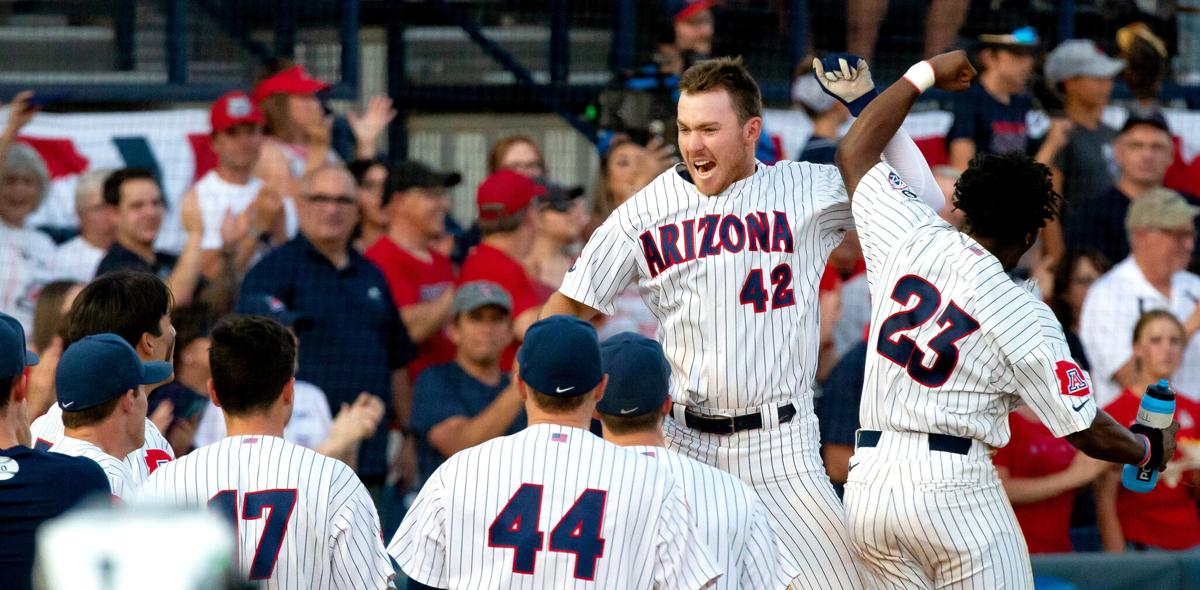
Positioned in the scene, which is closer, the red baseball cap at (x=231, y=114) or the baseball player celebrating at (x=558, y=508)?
the baseball player celebrating at (x=558, y=508)

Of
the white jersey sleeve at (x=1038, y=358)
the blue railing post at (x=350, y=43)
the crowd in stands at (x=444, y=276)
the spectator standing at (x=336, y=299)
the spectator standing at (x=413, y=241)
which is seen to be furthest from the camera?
the blue railing post at (x=350, y=43)

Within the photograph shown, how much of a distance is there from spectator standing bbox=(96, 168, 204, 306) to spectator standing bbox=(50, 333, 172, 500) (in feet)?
9.34

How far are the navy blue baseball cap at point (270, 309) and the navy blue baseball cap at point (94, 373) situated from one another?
232 cm

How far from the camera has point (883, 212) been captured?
4.30m

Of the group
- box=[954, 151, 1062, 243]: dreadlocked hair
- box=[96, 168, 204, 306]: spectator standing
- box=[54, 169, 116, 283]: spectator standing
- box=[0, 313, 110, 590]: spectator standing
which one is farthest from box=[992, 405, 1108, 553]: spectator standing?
box=[0, 313, 110, 590]: spectator standing

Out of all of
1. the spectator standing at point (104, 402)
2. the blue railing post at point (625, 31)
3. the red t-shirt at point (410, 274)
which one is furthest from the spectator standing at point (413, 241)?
the spectator standing at point (104, 402)

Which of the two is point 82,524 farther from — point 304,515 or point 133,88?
point 133,88

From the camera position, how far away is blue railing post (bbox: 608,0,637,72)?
886cm

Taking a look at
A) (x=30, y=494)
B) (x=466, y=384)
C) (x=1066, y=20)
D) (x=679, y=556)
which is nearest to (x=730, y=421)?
(x=679, y=556)

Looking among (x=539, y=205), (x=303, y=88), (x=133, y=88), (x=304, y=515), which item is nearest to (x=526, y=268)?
(x=539, y=205)

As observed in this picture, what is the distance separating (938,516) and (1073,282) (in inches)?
149

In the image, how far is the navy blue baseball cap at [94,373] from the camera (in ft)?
13.0

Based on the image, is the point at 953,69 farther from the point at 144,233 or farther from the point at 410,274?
the point at 144,233

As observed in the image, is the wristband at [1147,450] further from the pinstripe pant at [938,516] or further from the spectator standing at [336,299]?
the spectator standing at [336,299]
